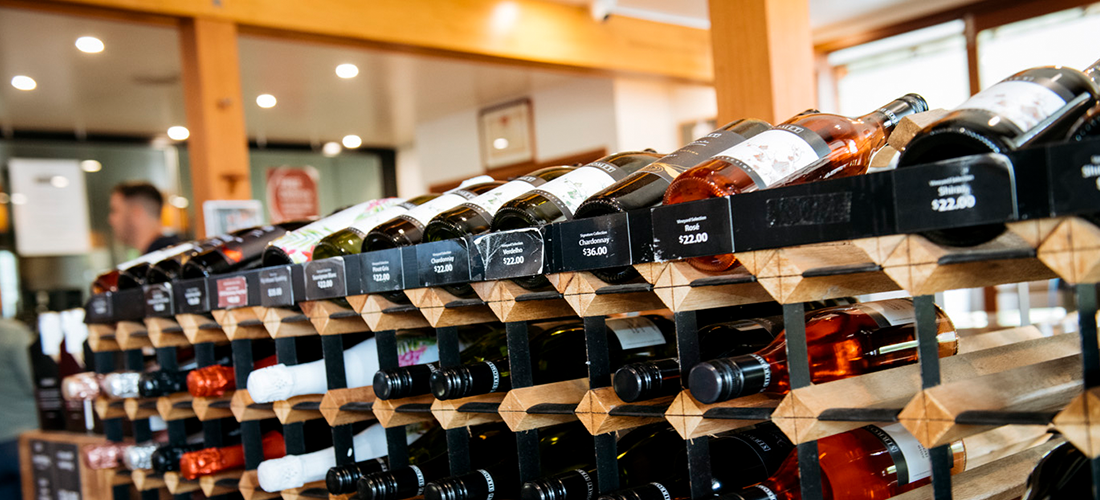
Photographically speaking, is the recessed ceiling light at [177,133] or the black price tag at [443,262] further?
the recessed ceiling light at [177,133]

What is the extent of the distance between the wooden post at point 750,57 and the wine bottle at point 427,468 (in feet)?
5.04

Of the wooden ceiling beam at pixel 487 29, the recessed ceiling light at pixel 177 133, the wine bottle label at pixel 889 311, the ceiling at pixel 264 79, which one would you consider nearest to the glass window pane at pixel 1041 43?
the ceiling at pixel 264 79

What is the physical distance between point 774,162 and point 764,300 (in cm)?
12

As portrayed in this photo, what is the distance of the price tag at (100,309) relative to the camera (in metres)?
1.43

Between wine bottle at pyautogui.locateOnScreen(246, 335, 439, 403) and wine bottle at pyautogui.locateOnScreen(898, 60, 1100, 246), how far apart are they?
28.1 inches

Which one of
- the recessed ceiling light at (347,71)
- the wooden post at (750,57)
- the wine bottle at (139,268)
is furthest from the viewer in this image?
the recessed ceiling light at (347,71)

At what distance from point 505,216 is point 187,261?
66 centimetres

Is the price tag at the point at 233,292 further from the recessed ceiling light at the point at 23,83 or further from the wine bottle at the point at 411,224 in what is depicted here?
the recessed ceiling light at the point at 23,83

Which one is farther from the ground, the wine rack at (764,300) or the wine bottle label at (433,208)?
the wine bottle label at (433,208)

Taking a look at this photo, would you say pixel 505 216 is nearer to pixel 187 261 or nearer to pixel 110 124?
pixel 187 261

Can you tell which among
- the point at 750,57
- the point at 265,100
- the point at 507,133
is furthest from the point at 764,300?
the point at 507,133

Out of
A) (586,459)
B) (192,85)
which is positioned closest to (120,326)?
(586,459)

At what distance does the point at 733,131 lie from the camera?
0.84 m

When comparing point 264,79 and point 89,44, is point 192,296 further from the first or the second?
point 264,79
